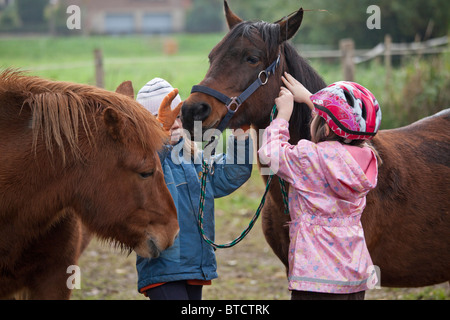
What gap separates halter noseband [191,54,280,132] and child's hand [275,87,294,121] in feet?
0.46

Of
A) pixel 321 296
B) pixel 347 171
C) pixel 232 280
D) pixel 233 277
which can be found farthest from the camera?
pixel 233 277

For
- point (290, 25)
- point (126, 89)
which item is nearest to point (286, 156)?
point (290, 25)

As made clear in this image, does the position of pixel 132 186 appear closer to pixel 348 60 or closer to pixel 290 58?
pixel 290 58

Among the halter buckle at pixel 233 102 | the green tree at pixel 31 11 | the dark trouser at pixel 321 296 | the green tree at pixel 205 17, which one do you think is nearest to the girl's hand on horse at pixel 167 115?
the halter buckle at pixel 233 102

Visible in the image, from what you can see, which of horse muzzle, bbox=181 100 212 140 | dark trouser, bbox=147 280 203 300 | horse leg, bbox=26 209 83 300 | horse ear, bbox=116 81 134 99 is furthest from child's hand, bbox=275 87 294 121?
horse leg, bbox=26 209 83 300

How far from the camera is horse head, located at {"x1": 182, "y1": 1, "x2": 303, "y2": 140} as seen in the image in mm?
2594

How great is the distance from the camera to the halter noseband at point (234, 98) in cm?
254

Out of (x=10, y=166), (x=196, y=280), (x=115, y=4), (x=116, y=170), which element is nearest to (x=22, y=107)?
(x=10, y=166)

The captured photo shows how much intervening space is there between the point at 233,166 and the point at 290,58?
748mm

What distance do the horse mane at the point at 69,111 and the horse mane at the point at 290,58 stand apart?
70 centimetres

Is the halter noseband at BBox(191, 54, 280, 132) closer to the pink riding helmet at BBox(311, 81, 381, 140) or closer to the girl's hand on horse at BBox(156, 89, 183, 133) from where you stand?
the girl's hand on horse at BBox(156, 89, 183, 133)

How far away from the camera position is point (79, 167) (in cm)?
234

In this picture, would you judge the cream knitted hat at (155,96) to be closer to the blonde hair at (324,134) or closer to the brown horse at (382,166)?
the brown horse at (382,166)

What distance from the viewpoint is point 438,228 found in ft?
9.74
